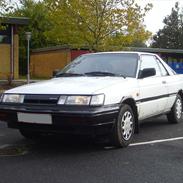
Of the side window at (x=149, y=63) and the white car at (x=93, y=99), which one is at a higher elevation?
the side window at (x=149, y=63)

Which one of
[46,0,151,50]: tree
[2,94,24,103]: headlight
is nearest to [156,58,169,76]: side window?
[2,94,24,103]: headlight

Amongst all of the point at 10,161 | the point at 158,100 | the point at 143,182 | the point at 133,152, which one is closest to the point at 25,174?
the point at 10,161

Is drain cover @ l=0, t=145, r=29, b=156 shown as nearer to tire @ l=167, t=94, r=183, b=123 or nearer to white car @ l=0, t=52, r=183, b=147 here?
white car @ l=0, t=52, r=183, b=147

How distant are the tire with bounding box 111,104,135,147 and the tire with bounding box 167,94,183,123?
251 centimetres

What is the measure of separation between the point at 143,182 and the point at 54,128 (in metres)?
1.78

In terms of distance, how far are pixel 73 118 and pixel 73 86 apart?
695 mm

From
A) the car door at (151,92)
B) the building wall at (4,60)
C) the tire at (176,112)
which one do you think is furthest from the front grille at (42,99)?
the building wall at (4,60)

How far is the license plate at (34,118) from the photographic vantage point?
6781mm

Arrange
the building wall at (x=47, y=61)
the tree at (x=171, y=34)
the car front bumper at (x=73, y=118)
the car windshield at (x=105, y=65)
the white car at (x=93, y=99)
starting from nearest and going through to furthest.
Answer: the car front bumper at (x=73, y=118) → the white car at (x=93, y=99) → the car windshield at (x=105, y=65) → the building wall at (x=47, y=61) → the tree at (x=171, y=34)

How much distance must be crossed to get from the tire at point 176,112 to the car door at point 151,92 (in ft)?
2.65

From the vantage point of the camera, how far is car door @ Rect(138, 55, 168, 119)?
8.21 metres

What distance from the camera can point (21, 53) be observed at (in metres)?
52.2

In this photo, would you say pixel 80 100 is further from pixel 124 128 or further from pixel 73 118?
pixel 124 128

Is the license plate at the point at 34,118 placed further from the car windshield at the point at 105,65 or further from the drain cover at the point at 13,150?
the car windshield at the point at 105,65
